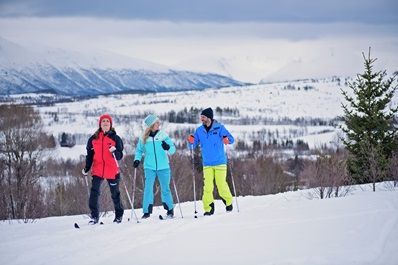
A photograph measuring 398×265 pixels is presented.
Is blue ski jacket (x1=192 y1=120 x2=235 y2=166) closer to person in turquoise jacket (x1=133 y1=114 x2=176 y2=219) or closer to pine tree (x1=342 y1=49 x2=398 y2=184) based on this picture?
person in turquoise jacket (x1=133 y1=114 x2=176 y2=219)

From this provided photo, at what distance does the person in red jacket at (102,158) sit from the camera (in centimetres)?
920

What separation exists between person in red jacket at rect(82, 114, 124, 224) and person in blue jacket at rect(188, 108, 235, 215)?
1560 millimetres

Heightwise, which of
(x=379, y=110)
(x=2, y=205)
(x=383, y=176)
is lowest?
(x=2, y=205)

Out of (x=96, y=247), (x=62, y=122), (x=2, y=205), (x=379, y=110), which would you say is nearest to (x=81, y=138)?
(x=62, y=122)

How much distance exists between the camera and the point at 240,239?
665 cm

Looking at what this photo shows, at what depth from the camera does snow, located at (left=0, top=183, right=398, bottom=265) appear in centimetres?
576

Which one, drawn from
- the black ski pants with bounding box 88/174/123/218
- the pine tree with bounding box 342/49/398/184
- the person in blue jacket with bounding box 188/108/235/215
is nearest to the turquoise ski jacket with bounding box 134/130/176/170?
the person in blue jacket with bounding box 188/108/235/215

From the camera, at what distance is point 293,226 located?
7.07 m

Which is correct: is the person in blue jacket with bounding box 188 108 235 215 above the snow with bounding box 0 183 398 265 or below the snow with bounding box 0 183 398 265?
above

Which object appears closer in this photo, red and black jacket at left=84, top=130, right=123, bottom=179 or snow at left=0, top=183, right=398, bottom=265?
snow at left=0, top=183, right=398, bottom=265

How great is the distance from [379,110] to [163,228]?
1251 cm

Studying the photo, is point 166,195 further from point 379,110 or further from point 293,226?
point 379,110

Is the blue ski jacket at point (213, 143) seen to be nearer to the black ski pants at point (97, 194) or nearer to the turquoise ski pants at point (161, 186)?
the turquoise ski pants at point (161, 186)

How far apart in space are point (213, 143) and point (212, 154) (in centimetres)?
23
